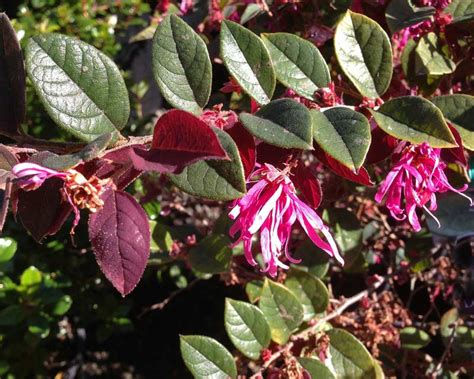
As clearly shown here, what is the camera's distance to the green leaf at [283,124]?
1.90ft

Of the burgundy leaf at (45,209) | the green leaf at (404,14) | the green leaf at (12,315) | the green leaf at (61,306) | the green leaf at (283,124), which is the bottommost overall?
the green leaf at (61,306)

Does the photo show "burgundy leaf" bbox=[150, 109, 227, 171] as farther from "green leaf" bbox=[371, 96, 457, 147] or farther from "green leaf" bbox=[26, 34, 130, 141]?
"green leaf" bbox=[371, 96, 457, 147]

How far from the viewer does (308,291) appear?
1.14 metres

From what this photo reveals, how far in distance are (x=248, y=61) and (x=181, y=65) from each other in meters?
0.08

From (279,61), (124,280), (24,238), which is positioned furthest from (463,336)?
(24,238)

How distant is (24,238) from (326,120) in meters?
1.14

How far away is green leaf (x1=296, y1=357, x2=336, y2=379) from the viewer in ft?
2.98

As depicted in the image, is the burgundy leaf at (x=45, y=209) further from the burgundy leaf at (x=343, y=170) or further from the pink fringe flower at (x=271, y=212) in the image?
the burgundy leaf at (x=343, y=170)

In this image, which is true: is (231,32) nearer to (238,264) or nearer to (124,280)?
(124,280)

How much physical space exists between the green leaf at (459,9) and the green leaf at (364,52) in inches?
8.8

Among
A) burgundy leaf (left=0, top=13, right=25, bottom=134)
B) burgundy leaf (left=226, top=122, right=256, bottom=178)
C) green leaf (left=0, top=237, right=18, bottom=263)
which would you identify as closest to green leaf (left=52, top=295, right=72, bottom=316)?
green leaf (left=0, top=237, right=18, bottom=263)

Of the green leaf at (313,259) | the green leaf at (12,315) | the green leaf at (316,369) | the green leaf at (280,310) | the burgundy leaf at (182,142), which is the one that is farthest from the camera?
the green leaf at (12,315)

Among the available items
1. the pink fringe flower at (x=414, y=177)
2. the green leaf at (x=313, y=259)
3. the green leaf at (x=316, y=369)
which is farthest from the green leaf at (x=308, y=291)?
the pink fringe flower at (x=414, y=177)

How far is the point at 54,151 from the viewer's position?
660 mm
